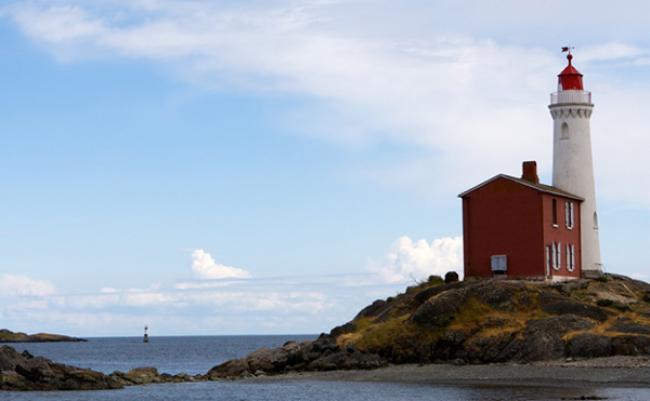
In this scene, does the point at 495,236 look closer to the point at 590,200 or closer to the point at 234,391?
the point at 590,200

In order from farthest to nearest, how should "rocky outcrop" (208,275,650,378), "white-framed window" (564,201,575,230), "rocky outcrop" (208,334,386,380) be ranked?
"white-framed window" (564,201,575,230)
"rocky outcrop" (208,334,386,380)
"rocky outcrop" (208,275,650,378)

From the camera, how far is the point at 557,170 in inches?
2484

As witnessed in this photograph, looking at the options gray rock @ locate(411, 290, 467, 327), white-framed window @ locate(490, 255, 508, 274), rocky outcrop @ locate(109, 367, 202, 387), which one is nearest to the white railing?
white-framed window @ locate(490, 255, 508, 274)

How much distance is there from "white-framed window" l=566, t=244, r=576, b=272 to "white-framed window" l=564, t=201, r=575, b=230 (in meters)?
1.13

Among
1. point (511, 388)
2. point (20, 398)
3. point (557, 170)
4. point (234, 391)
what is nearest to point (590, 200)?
point (557, 170)

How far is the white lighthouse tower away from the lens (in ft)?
204

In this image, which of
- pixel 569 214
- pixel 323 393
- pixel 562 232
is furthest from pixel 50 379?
pixel 569 214

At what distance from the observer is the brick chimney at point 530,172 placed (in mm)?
61750

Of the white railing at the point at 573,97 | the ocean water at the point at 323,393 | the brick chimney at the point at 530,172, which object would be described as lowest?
the ocean water at the point at 323,393

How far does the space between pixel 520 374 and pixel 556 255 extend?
1267cm

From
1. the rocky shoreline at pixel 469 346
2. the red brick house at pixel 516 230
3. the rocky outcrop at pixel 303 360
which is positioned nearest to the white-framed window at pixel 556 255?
the red brick house at pixel 516 230

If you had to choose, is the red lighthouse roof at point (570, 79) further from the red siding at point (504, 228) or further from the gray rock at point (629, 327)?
the gray rock at point (629, 327)

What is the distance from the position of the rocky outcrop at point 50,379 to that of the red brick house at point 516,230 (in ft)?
68.6

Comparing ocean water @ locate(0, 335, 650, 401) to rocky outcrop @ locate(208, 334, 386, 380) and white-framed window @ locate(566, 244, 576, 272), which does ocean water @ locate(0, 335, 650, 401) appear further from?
white-framed window @ locate(566, 244, 576, 272)
